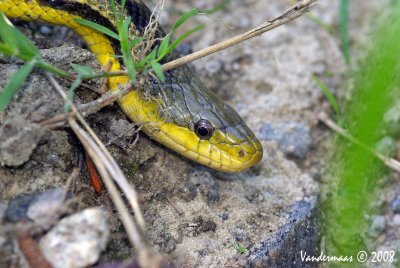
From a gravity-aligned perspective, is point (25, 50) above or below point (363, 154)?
below

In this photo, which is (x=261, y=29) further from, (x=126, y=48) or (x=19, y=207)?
(x=19, y=207)

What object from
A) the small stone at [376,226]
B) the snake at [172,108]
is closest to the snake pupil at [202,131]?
the snake at [172,108]

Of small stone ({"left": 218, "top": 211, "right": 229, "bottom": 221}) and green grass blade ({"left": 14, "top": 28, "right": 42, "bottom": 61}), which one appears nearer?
green grass blade ({"left": 14, "top": 28, "right": 42, "bottom": 61})

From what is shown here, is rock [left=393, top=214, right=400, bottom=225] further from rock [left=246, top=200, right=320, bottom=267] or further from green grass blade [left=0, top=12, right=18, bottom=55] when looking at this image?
green grass blade [left=0, top=12, right=18, bottom=55]

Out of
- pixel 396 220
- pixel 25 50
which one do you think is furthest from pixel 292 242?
pixel 25 50

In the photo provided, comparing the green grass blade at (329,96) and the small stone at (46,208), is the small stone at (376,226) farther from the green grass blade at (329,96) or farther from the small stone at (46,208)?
the small stone at (46,208)

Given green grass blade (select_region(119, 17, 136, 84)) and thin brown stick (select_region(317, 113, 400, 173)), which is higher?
green grass blade (select_region(119, 17, 136, 84))

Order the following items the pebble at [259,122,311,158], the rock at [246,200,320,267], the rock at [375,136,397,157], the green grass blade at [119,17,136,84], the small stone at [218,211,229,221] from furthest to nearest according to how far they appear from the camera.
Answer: the pebble at [259,122,311,158] < the rock at [375,136,397,157] < the small stone at [218,211,229,221] < the rock at [246,200,320,267] < the green grass blade at [119,17,136,84]

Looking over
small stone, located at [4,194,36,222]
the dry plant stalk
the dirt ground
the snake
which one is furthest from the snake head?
small stone, located at [4,194,36,222]
